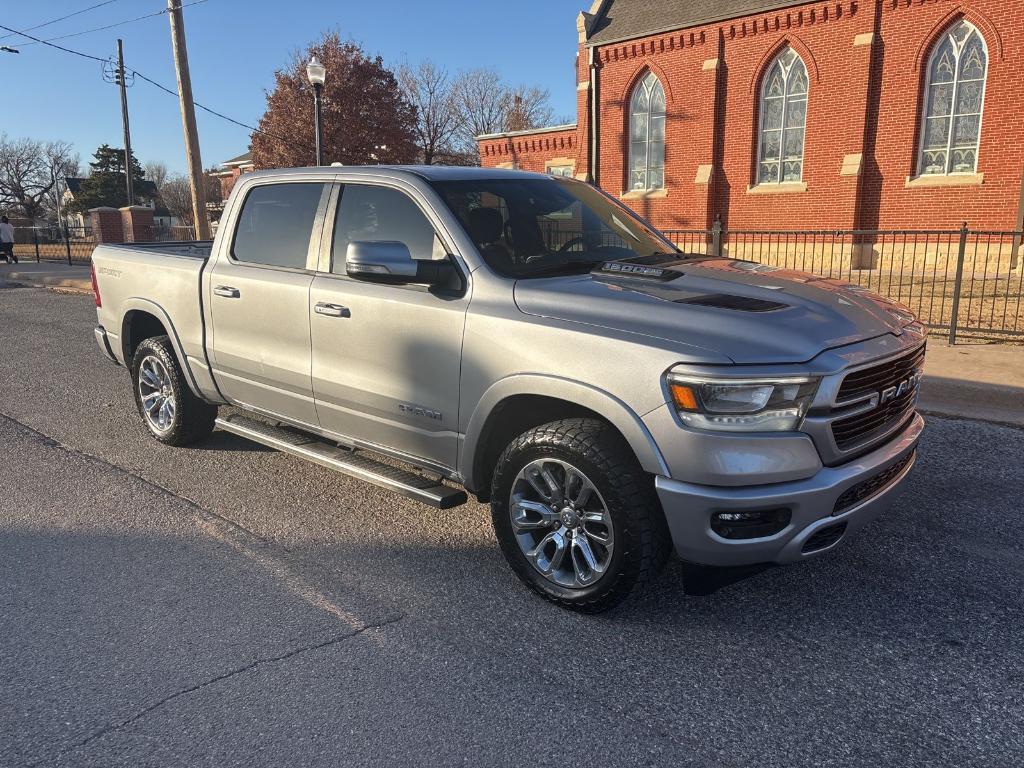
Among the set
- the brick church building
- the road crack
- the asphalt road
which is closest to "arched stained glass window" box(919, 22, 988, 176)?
the brick church building

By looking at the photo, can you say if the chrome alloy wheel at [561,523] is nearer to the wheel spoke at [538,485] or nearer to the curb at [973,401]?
the wheel spoke at [538,485]

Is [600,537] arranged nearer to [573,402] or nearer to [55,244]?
[573,402]

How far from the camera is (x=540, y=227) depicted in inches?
164

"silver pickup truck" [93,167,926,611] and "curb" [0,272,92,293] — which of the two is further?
"curb" [0,272,92,293]

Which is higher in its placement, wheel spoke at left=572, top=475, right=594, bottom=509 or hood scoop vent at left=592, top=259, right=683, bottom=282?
hood scoop vent at left=592, top=259, right=683, bottom=282

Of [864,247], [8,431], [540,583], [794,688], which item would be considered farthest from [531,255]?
[864,247]

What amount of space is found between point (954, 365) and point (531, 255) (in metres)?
5.98

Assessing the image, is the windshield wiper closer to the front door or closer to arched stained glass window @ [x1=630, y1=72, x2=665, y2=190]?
the front door

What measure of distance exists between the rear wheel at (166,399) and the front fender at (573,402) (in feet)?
9.21

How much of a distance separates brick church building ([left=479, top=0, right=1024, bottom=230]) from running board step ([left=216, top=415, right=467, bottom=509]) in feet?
57.4

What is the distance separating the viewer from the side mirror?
3668 millimetres

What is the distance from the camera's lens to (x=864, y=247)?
1888cm

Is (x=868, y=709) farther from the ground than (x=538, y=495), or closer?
closer

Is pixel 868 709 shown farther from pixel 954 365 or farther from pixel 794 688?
pixel 954 365
